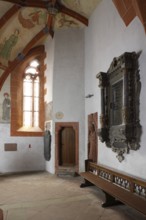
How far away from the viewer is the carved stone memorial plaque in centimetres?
451

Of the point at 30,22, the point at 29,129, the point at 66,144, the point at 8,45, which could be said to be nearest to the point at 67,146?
the point at 66,144

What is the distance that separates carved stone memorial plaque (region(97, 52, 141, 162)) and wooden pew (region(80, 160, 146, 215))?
50 cm

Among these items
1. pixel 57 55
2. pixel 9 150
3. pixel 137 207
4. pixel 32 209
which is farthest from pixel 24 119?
pixel 137 207

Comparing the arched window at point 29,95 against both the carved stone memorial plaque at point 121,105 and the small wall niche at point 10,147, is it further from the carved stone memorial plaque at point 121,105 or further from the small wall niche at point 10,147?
the carved stone memorial plaque at point 121,105

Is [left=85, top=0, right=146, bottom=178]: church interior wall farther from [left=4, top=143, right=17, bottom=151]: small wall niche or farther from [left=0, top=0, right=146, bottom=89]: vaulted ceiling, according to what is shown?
[left=4, top=143, right=17, bottom=151]: small wall niche

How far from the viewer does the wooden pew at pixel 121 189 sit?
362 cm

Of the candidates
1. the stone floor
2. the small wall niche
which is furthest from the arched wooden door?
the small wall niche

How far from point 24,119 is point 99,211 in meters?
5.71

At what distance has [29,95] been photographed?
934cm

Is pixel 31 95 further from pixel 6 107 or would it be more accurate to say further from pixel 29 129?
pixel 29 129

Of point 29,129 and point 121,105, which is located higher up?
point 121,105

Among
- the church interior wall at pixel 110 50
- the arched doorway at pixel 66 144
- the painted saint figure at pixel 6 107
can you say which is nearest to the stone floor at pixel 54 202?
the church interior wall at pixel 110 50

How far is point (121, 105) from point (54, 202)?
239 cm

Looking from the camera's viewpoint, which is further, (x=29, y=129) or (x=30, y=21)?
(x=29, y=129)
